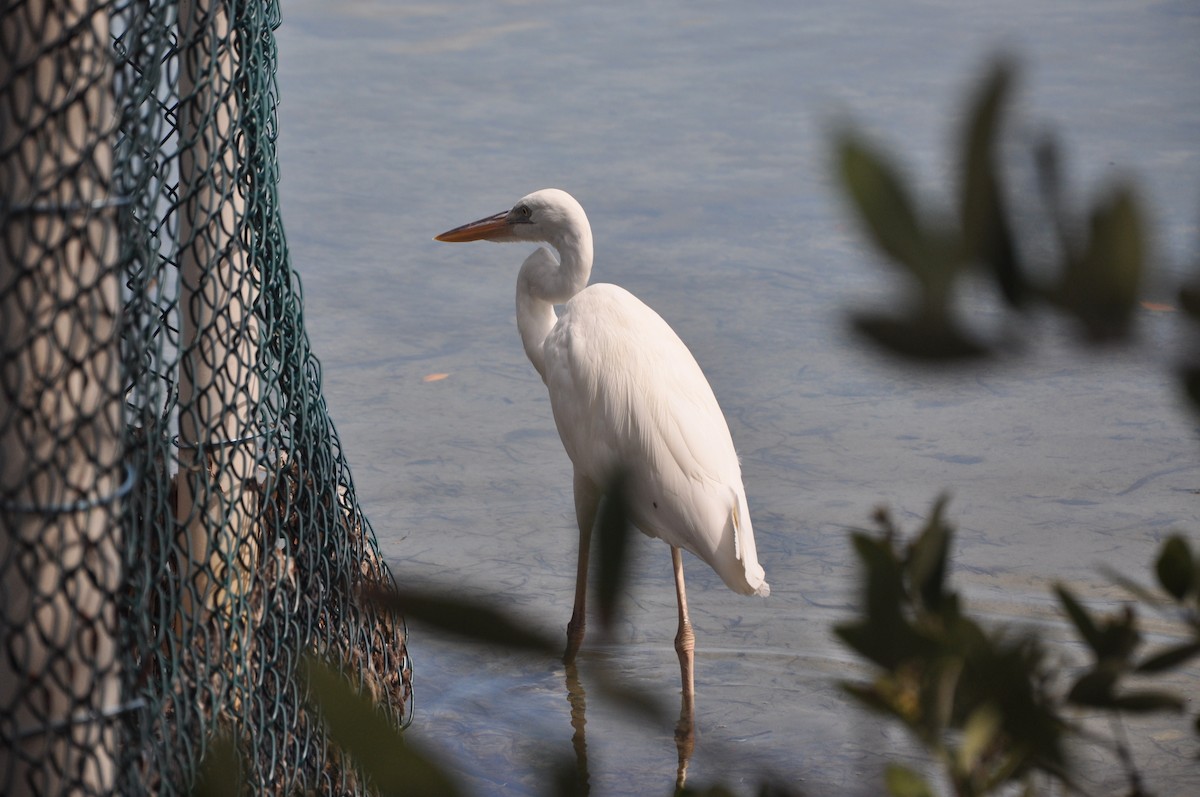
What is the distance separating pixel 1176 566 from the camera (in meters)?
0.66

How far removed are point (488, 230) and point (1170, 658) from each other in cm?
294

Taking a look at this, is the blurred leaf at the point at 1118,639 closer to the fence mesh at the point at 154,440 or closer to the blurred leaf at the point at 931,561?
the blurred leaf at the point at 931,561

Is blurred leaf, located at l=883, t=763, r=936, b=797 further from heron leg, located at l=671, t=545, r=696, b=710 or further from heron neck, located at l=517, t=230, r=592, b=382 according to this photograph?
heron neck, located at l=517, t=230, r=592, b=382

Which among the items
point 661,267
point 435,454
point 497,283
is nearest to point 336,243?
point 497,283

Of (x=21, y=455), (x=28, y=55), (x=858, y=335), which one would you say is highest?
(x=28, y=55)

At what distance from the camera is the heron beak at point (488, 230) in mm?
3465

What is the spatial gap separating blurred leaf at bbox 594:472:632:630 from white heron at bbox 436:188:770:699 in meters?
2.00

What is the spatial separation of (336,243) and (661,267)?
124 centimetres

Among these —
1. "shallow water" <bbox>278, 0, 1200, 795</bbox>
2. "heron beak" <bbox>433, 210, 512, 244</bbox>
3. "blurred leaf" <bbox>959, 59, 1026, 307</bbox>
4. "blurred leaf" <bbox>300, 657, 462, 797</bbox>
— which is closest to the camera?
"blurred leaf" <bbox>959, 59, 1026, 307</bbox>

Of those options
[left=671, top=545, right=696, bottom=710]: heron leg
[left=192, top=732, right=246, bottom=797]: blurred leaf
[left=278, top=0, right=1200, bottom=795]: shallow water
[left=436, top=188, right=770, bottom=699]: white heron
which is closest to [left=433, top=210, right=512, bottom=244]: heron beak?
[left=436, top=188, right=770, bottom=699]: white heron

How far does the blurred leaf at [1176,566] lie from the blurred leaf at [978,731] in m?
0.10

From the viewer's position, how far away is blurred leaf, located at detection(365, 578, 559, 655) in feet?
2.06

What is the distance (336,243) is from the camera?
17.5ft

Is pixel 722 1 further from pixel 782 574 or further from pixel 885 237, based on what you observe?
pixel 885 237
